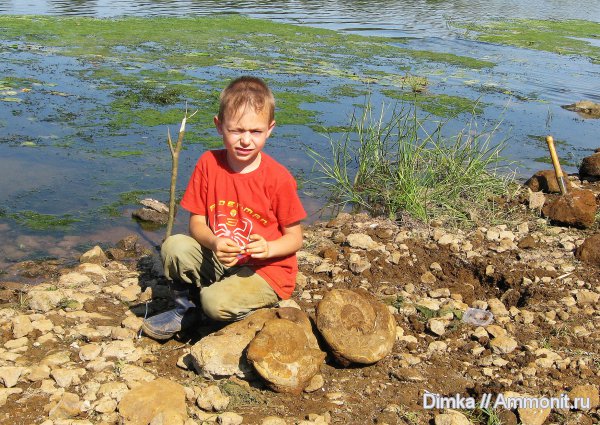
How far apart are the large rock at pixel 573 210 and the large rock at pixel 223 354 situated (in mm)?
3091

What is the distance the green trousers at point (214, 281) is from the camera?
3.19m

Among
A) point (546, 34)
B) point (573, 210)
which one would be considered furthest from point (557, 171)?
point (546, 34)

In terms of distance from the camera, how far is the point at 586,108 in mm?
9891

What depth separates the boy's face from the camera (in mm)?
3066

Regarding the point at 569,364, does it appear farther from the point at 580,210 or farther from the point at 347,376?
the point at 580,210

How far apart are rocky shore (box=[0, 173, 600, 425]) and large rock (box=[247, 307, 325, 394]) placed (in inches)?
3.3

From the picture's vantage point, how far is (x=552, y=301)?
3.92 m

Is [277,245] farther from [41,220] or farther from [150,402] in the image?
[41,220]

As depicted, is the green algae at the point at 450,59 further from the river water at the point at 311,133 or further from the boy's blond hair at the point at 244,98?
the boy's blond hair at the point at 244,98

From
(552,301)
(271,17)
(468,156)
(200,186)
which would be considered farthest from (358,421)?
(271,17)

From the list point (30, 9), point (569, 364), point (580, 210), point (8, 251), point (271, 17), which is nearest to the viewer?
point (569, 364)

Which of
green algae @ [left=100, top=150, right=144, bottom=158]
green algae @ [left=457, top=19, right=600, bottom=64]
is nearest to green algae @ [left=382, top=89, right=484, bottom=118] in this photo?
green algae @ [left=100, top=150, right=144, bottom=158]

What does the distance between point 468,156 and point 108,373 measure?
3.76m

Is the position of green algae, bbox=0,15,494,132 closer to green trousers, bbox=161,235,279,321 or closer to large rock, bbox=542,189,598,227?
large rock, bbox=542,189,598,227
